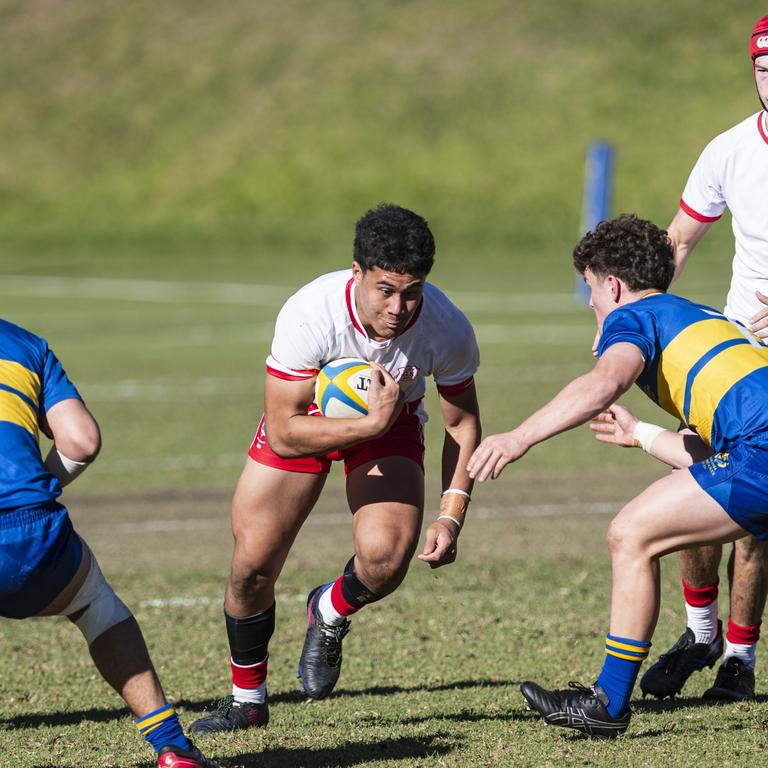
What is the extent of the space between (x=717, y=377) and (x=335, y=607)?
2.27 meters

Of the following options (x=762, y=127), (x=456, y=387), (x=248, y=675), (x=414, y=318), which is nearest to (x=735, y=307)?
(x=762, y=127)

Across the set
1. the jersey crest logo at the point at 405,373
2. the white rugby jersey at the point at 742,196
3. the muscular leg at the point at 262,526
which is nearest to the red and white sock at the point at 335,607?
the muscular leg at the point at 262,526

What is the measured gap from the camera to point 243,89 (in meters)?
65.9

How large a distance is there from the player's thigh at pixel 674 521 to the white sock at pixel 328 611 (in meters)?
1.70

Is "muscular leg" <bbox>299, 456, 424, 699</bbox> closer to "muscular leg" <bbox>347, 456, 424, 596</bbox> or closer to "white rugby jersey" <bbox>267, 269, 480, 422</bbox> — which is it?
"muscular leg" <bbox>347, 456, 424, 596</bbox>

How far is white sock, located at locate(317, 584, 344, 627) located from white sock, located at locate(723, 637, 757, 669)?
6.13 feet

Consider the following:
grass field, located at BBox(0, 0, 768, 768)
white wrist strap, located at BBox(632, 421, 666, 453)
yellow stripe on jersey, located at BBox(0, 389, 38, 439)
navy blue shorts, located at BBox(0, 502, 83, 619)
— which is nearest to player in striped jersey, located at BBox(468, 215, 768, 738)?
grass field, located at BBox(0, 0, 768, 768)

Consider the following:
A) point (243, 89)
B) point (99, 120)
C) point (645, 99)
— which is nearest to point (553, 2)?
point (645, 99)

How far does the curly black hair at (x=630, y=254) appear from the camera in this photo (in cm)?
596

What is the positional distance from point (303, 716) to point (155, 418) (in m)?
11.6

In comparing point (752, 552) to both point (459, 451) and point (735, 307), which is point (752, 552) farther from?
point (459, 451)

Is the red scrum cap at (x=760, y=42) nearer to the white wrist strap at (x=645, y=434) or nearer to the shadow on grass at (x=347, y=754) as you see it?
the white wrist strap at (x=645, y=434)

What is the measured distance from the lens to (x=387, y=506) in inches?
259

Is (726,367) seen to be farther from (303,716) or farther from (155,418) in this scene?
(155,418)
